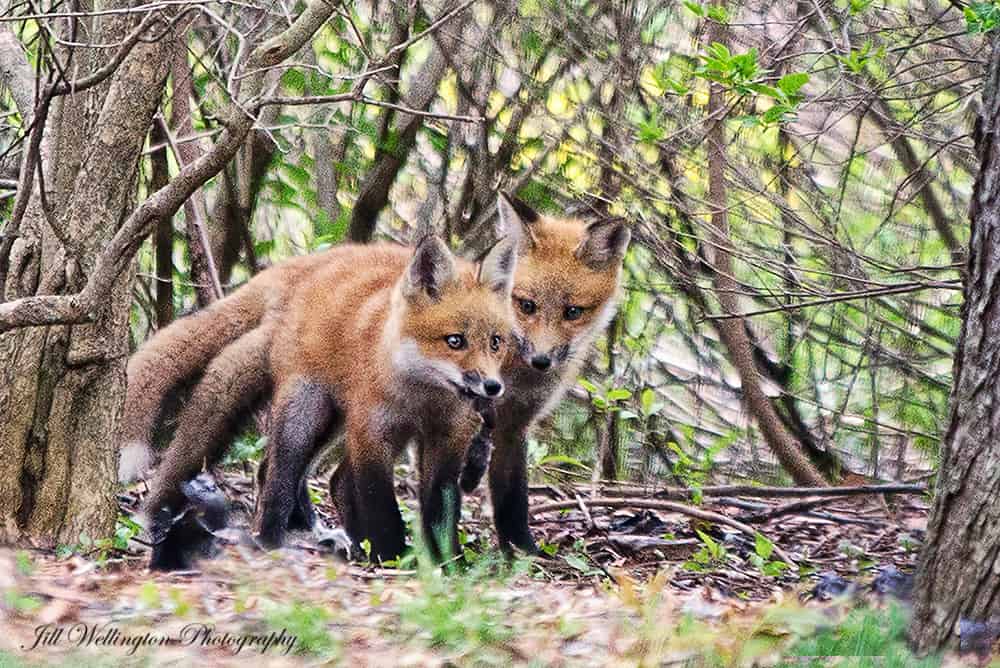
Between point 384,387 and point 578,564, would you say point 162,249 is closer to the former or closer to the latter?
point 384,387

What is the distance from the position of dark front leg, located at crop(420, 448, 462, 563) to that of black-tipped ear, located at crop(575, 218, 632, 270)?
131 cm

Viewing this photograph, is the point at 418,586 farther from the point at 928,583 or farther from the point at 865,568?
the point at 865,568

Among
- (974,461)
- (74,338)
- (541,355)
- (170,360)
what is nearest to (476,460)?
(541,355)

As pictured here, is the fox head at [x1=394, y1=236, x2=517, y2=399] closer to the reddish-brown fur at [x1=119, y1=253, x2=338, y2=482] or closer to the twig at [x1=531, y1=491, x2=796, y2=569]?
the reddish-brown fur at [x1=119, y1=253, x2=338, y2=482]

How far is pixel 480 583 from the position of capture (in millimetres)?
4535

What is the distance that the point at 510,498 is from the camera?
6270 millimetres

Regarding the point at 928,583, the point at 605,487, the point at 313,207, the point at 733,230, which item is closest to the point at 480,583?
the point at 928,583

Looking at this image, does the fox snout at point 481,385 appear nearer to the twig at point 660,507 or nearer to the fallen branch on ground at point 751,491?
the twig at point 660,507

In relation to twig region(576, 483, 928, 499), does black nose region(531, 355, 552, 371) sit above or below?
above

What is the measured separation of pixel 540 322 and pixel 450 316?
0.58 m

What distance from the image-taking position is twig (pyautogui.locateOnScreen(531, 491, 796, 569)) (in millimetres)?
6789

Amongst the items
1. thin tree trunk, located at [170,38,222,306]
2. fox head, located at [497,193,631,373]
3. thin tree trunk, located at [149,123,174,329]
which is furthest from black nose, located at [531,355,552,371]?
thin tree trunk, located at [149,123,174,329]

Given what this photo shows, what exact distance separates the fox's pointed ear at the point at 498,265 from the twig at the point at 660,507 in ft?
5.52

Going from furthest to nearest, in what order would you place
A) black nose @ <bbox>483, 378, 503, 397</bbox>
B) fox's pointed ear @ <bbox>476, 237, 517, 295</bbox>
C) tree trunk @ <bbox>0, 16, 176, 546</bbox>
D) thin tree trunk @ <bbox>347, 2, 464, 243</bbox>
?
thin tree trunk @ <bbox>347, 2, 464, 243</bbox>
fox's pointed ear @ <bbox>476, 237, 517, 295</bbox>
black nose @ <bbox>483, 378, 503, 397</bbox>
tree trunk @ <bbox>0, 16, 176, 546</bbox>
